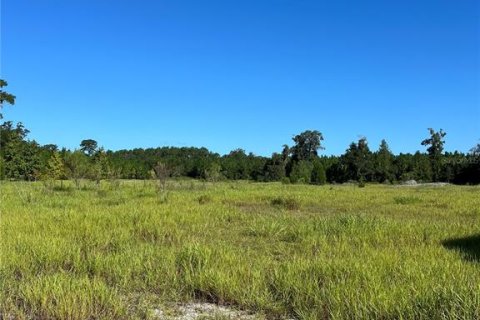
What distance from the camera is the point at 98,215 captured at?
34.6 ft

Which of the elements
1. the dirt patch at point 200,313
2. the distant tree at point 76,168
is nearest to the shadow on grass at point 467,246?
the dirt patch at point 200,313

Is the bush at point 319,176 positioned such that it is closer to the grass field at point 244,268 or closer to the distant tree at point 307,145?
the distant tree at point 307,145

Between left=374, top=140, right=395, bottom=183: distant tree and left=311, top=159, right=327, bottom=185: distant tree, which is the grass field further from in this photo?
left=374, top=140, right=395, bottom=183: distant tree

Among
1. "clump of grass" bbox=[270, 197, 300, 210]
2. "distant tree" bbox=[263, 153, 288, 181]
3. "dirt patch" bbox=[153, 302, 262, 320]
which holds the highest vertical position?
"distant tree" bbox=[263, 153, 288, 181]

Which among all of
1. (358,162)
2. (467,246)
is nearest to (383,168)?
(358,162)

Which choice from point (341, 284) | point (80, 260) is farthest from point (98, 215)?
point (341, 284)

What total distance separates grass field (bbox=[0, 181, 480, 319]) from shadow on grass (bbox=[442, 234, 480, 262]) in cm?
2

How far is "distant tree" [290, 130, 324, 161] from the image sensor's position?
291 ft

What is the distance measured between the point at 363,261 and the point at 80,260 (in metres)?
3.34

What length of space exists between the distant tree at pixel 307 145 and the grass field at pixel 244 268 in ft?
258

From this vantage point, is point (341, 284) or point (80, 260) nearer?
point (341, 284)

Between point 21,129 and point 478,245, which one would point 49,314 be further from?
point 21,129

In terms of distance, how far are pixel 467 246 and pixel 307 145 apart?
82.3 metres

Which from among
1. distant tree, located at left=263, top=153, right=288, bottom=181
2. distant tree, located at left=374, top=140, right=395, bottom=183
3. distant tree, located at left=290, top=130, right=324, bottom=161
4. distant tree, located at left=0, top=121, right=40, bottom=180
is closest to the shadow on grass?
distant tree, located at left=0, top=121, right=40, bottom=180
